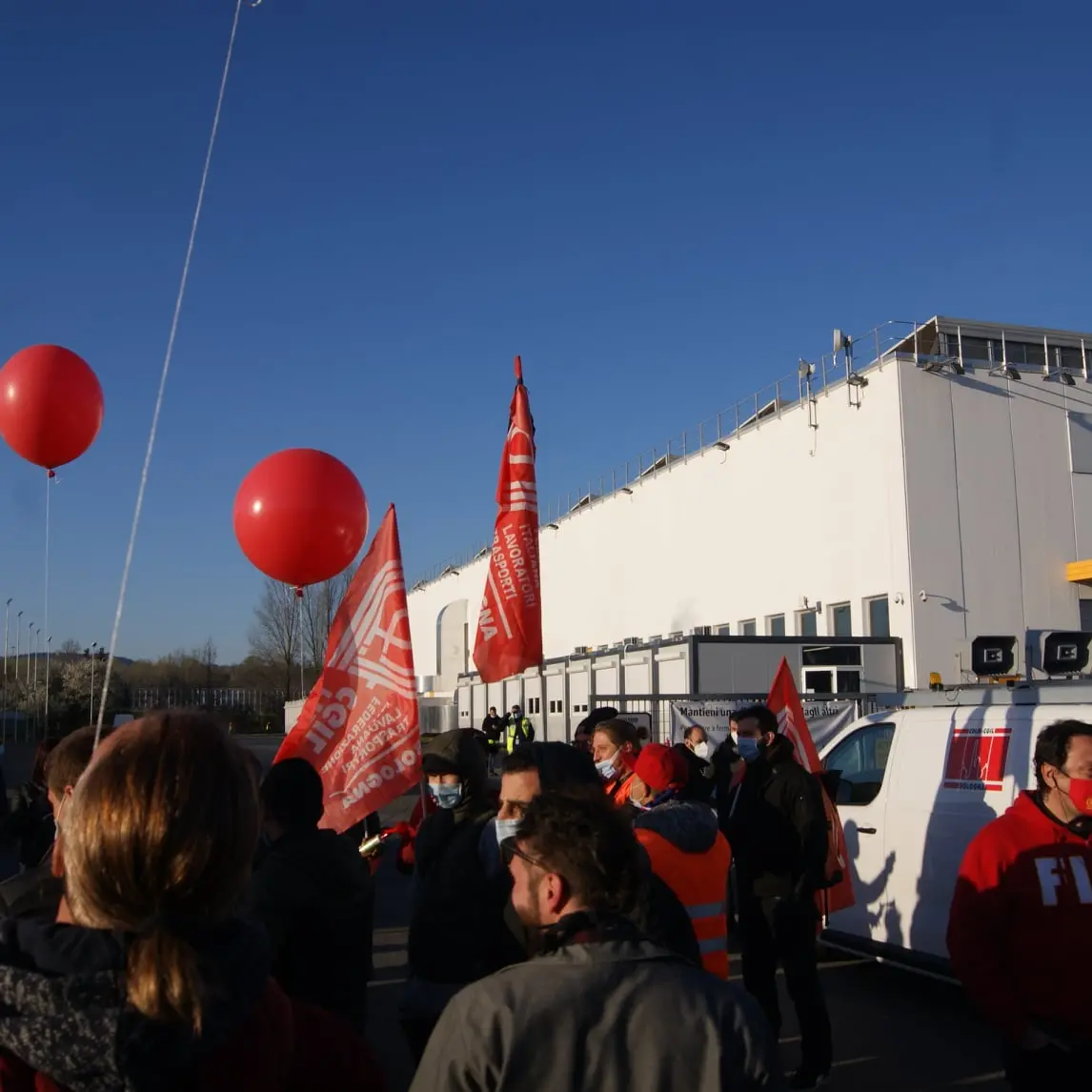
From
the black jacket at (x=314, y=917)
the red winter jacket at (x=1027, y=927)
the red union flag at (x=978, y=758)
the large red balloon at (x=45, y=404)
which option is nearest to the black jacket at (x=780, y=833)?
the red union flag at (x=978, y=758)

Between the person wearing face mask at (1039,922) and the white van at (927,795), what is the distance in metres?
3.03

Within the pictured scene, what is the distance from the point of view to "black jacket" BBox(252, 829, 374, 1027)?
3393 millimetres

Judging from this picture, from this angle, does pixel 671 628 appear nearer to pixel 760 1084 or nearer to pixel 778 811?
pixel 778 811

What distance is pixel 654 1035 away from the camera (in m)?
1.93

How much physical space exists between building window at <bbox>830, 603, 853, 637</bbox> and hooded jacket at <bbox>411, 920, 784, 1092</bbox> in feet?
79.9

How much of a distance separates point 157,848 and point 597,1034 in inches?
32.2

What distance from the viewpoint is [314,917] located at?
11.3 feet

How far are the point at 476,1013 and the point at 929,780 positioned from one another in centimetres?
603

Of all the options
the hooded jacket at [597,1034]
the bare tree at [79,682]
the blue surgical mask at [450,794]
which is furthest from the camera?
the bare tree at [79,682]

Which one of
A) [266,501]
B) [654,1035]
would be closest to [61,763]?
[654,1035]

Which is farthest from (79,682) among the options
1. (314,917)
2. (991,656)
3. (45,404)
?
(314,917)

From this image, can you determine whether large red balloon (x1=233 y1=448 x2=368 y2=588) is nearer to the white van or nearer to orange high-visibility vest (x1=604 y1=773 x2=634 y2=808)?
orange high-visibility vest (x1=604 y1=773 x2=634 y2=808)

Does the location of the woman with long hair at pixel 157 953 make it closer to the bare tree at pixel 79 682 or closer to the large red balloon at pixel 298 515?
the large red balloon at pixel 298 515

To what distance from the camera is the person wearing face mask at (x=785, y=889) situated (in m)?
5.84
